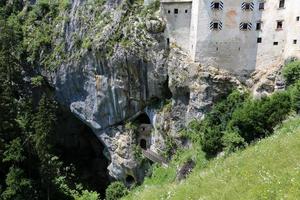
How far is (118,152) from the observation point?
55562mm

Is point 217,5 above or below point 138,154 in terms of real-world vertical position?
above

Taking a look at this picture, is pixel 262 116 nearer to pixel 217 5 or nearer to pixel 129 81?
pixel 217 5

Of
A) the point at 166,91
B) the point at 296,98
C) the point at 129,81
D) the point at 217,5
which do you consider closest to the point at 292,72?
the point at 296,98

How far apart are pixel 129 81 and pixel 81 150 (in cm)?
2017

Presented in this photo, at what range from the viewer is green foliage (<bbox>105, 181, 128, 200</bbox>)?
5370cm

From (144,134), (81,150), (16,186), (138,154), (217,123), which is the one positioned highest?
(217,123)

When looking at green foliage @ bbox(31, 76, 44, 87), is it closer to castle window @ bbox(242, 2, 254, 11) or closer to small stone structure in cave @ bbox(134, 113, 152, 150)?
small stone structure in cave @ bbox(134, 113, 152, 150)

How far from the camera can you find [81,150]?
69.4 meters

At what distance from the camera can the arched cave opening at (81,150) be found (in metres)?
65.9

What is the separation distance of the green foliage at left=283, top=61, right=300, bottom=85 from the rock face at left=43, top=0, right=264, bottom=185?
593cm

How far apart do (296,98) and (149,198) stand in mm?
22277

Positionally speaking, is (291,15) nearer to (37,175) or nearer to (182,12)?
(182,12)

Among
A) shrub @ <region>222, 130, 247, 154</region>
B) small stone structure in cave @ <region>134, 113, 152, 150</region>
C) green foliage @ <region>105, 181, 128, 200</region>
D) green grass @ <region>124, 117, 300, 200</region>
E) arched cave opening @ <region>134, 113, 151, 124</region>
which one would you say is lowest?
green foliage @ <region>105, 181, 128, 200</region>

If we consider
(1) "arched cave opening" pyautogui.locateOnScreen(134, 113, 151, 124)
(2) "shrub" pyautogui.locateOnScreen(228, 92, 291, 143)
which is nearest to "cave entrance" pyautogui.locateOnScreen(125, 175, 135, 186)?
(1) "arched cave opening" pyautogui.locateOnScreen(134, 113, 151, 124)
